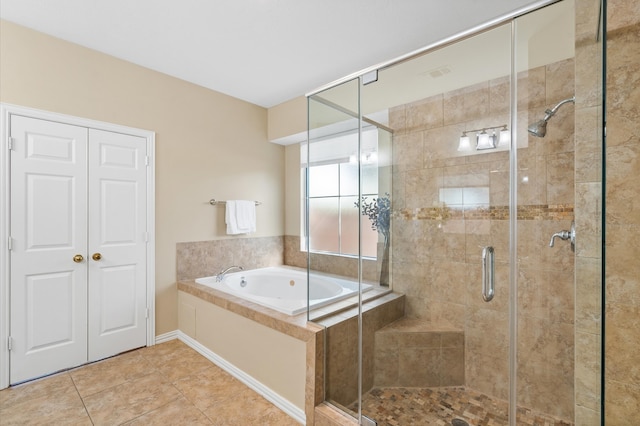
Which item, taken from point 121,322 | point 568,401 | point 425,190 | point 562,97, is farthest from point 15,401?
point 562,97

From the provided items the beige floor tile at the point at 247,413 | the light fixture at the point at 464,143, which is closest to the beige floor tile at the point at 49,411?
the beige floor tile at the point at 247,413

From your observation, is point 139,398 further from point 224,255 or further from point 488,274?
point 488,274

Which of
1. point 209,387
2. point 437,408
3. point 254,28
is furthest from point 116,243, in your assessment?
point 437,408

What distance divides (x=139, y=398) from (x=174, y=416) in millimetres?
367

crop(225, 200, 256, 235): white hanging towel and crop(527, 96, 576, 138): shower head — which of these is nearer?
crop(527, 96, 576, 138): shower head

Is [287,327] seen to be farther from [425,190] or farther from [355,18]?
[355,18]

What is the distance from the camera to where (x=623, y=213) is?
3.86 ft

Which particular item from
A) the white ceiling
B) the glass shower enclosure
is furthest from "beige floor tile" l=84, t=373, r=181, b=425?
the white ceiling

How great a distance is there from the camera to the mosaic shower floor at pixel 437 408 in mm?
1645

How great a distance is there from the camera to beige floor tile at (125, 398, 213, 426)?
1.79 meters

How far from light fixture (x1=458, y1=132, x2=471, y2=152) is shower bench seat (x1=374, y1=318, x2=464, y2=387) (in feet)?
4.15

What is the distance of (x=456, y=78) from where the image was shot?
2072 mm

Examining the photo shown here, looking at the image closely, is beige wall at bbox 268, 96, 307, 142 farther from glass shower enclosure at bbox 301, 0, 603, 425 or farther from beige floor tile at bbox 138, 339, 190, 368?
beige floor tile at bbox 138, 339, 190, 368

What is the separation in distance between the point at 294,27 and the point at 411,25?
0.86m
